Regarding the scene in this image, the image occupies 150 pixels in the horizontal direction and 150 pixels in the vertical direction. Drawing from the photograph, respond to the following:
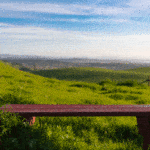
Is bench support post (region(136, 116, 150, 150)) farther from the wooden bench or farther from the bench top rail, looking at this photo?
the bench top rail

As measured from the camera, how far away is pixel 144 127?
369 centimetres

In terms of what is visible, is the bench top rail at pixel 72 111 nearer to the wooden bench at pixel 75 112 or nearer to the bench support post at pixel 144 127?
the wooden bench at pixel 75 112

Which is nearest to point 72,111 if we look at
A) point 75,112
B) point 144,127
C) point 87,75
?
point 75,112

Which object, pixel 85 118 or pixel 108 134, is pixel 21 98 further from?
pixel 108 134

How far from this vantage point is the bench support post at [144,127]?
11.9 feet

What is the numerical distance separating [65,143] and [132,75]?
11640 millimetres

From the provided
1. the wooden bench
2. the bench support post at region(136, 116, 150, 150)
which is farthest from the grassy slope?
the wooden bench

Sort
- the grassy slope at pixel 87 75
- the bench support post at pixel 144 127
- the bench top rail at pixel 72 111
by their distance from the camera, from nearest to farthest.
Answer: the bench top rail at pixel 72 111 → the bench support post at pixel 144 127 → the grassy slope at pixel 87 75

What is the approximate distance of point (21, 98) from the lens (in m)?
5.18

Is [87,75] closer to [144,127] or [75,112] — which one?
[144,127]

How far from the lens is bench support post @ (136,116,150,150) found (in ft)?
11.9

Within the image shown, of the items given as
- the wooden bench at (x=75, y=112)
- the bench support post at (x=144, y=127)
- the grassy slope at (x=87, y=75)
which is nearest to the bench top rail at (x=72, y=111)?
the wooden bench at (x=75, y=112)

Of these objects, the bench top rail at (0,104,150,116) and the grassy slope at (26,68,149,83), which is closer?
the bench top rail at (0,104,150,116)

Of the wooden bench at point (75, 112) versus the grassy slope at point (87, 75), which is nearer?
the wooden bench at point (75, 112)
